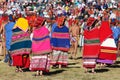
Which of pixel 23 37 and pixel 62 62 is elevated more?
pixel 23 37

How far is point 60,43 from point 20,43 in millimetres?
1773

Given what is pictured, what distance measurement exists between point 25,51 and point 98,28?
101 inches

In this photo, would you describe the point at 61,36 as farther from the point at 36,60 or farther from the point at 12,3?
the point at 12,3

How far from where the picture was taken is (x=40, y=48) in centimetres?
1385

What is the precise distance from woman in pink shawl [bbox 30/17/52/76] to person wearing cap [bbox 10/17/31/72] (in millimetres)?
793

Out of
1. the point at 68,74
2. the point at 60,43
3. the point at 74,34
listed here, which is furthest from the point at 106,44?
the point at 74,34

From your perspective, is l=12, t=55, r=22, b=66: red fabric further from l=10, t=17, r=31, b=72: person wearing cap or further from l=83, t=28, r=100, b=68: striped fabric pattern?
l=83, t=28, r=100, b=68: striped fabric pattern

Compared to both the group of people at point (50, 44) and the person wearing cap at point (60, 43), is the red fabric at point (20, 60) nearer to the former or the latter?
the group of people at point (50, 44)

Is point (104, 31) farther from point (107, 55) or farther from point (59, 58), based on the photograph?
point (59, 58)

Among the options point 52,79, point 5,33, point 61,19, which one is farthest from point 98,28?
point 5,33

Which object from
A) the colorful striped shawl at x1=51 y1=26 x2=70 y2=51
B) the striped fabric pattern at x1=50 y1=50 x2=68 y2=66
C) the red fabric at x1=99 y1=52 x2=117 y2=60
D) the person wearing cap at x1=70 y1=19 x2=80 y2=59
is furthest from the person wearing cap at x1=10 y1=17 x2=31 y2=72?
the person wearing cap at x1=70 y1=19 x2=80 y2=59

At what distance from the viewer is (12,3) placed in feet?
113

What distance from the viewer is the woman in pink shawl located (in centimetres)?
1384

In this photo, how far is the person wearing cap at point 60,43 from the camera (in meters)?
15.8
